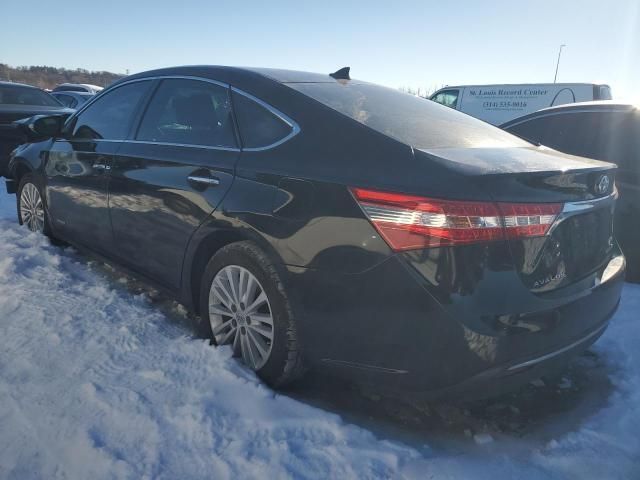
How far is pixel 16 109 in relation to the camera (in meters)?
7.58

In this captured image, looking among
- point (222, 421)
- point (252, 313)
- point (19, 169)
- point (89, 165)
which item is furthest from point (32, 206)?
point (222, 421)

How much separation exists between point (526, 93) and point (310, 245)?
16.9 m

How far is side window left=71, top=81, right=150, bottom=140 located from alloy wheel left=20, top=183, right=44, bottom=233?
886 millimetres

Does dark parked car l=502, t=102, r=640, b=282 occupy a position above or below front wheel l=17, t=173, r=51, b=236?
above

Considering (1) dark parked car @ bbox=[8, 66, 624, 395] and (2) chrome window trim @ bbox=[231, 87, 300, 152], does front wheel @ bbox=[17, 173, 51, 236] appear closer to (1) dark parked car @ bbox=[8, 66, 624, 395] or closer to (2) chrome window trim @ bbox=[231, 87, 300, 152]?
(1) dark parked car @ bbox=[8, 66, 624, 395]

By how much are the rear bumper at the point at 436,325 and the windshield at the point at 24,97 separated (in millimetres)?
8039

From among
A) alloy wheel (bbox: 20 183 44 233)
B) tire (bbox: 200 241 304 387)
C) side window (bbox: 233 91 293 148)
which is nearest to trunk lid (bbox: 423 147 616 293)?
side window (bbox: 233 91 293 148)

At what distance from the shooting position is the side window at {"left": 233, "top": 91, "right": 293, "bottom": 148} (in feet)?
8.07

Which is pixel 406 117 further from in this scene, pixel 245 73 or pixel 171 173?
pixel 171 173

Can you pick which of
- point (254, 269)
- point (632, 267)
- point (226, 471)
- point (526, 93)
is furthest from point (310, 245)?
point (526, 93)

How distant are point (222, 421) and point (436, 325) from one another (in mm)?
991

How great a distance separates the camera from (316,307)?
2170mm

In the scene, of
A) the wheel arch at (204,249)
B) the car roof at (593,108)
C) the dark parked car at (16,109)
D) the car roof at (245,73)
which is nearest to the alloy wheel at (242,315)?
the wheel arch at (204,249)

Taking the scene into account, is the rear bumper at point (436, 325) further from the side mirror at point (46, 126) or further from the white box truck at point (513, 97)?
the white box truck at point (513, 97)
